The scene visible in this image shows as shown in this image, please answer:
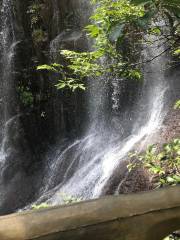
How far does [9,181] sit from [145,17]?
10.4 meters

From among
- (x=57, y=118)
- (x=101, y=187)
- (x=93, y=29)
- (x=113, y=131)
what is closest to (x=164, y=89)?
(x=113, y=131)

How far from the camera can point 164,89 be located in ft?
31.4

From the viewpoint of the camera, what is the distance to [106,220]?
129 cm

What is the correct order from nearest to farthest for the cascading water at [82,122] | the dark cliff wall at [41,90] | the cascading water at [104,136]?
the cascading water at [104,136] → the cascading water at [82,122] → the dark cliff wall at [41,90]

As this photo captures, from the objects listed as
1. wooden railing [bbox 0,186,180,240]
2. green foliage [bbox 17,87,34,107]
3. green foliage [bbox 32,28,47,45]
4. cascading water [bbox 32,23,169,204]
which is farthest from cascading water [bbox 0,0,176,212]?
wooden railing [bbox 0,186,180,240]

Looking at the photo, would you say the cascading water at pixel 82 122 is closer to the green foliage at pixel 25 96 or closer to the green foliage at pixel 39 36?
the green foliage at pixel 25 96

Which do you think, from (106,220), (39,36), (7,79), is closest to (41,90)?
(7,79)

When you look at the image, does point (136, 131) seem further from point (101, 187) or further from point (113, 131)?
point (101, 187)

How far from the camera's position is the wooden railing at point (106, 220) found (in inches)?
47.4

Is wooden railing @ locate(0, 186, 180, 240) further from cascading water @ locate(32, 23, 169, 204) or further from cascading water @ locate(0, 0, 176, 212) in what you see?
cascading water @ locate(32, 23, 169, 204)

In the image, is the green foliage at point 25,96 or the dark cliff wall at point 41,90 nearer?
the dark cliff wall at point 41,90

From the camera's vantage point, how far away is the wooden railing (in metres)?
1.20

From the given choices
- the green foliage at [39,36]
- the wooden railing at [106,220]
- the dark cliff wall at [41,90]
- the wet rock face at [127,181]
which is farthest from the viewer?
the green foliage at [39,36]

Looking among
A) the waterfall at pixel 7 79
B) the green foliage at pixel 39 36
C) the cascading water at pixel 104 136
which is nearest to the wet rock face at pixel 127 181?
the cascading water at pixel 104 136
